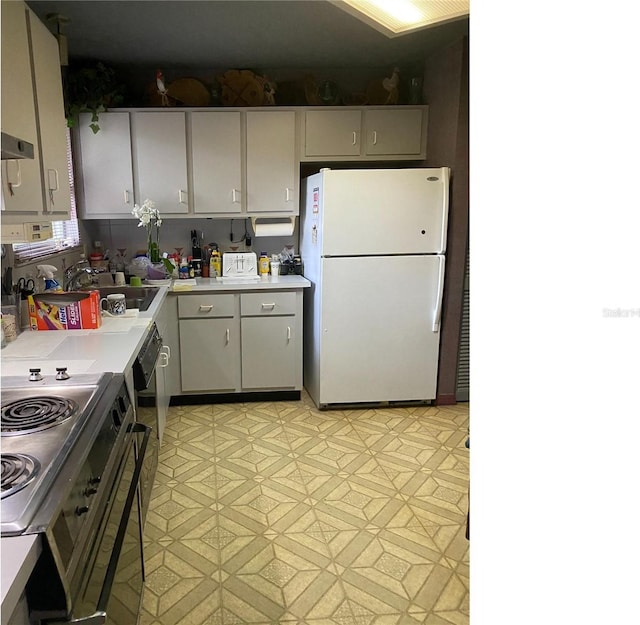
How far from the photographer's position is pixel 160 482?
2637mm

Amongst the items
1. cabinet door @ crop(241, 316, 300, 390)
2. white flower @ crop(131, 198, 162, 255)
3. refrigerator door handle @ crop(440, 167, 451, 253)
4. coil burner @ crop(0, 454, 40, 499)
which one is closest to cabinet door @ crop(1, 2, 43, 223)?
coil burner @ crop(0, 454, 40, 499)

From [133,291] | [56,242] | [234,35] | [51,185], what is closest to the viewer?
[51,185]

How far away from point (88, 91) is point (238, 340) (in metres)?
1.94

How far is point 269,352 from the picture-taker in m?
3.62

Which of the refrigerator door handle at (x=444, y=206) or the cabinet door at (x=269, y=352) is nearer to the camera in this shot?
the refrigerator door handle at (x=444, y=206)

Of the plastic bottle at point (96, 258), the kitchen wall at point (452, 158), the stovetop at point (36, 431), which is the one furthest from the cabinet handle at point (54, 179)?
the kitchen wall at point (452, 158)

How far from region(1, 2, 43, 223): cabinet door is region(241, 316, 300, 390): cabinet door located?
1.85 metres

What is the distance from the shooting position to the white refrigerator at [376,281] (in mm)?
3230

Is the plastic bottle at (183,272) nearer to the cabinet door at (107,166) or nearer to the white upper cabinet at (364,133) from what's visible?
the cabinet door at (107,166)

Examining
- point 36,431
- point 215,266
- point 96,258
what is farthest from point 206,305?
point 36,431

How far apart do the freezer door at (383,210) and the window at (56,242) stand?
1526mm

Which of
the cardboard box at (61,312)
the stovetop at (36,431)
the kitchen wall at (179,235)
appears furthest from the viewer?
the kitchen wall at (179,235)

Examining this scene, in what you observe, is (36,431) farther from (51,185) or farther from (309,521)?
(309,521)
